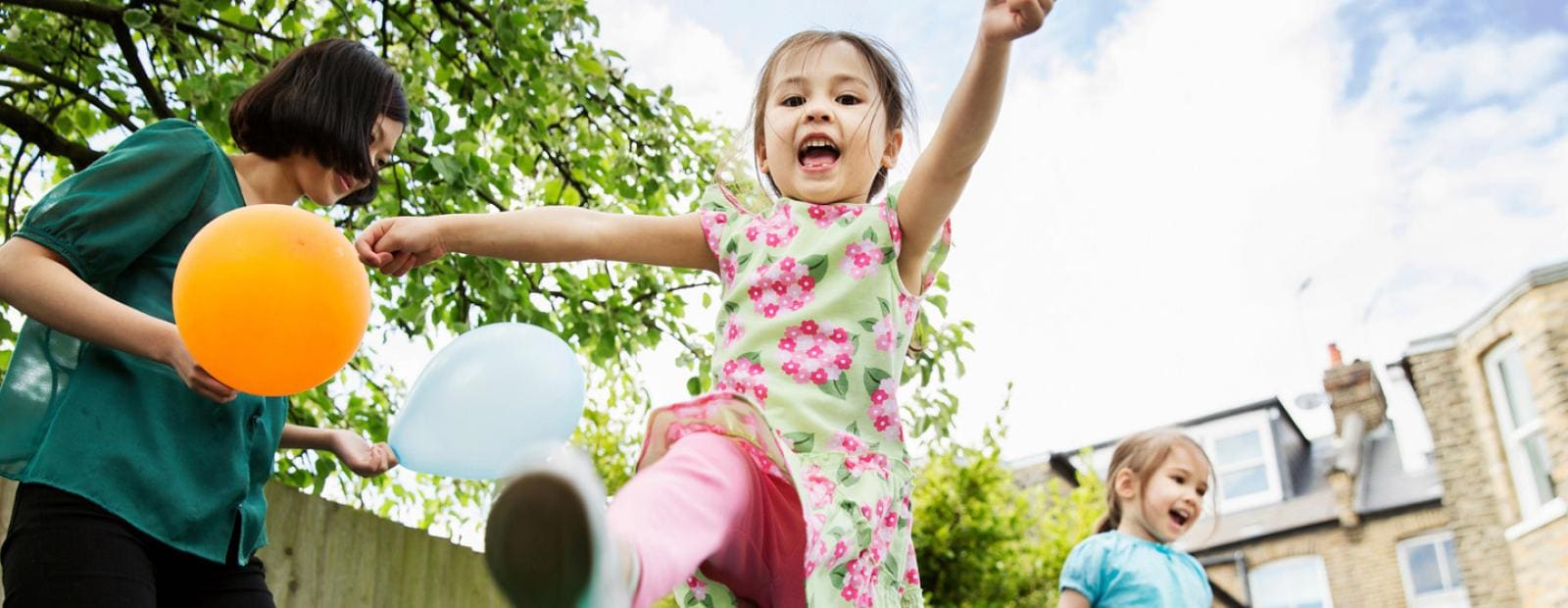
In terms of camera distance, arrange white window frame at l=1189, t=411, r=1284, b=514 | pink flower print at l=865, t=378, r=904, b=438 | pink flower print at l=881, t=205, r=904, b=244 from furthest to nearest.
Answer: white window frame at l=1189, t=411, r=1284, b=514 → pink flower print at l=881, t=205, r=904, b=244 → pink flower print at l=865, t=378, r=904, b=438

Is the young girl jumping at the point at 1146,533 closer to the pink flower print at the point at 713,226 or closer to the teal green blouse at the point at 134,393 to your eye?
the pink flower print at the point at 713,226

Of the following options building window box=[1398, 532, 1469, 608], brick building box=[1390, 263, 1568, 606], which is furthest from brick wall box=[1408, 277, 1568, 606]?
building window box=[1398, 532, 1469, 608]

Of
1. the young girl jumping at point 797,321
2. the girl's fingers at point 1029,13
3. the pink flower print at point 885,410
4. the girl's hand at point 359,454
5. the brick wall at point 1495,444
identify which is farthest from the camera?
the brick wall at point 1495,444

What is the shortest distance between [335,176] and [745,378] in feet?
2.61

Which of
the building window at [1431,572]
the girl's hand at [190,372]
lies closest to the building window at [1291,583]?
the building window at [1431,572]

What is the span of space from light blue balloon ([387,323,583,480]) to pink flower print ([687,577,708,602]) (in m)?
0.48

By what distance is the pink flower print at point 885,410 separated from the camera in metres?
1.88

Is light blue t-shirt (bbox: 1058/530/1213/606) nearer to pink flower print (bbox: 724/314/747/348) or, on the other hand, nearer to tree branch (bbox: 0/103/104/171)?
pink flower print (bbox: 724/314/747/348)

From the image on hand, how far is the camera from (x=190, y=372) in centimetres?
174

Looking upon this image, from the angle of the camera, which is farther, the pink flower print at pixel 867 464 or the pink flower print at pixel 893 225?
the pink flower print at pixel 893 225

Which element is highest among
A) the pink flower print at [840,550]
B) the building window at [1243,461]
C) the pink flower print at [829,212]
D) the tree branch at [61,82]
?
the building window at [1243,461]

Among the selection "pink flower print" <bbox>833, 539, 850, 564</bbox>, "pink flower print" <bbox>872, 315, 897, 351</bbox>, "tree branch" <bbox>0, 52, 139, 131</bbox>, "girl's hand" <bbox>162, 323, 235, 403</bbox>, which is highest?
"tree branch" <bbox>0, 52, 139, 131</bbox>

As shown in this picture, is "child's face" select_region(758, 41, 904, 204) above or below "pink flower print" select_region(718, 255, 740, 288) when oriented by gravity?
above

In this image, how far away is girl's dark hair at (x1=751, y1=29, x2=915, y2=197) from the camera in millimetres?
2209
